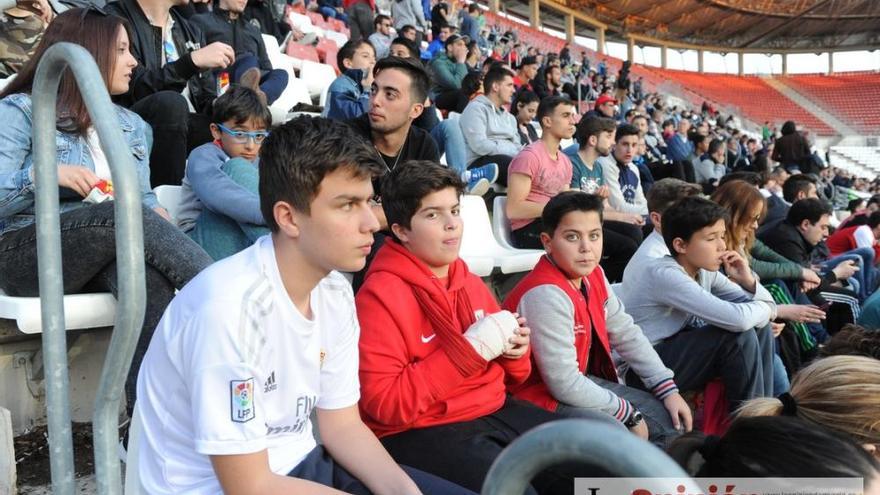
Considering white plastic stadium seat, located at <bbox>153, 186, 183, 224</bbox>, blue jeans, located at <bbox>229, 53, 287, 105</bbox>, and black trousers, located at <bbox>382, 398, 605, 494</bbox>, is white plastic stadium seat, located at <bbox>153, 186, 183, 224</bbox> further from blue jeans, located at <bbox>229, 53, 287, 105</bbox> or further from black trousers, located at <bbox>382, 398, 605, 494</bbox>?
black trousers, located at <bbox>382, 398, 605, 494</bbox>

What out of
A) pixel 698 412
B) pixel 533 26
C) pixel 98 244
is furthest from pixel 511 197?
pixel 533 26

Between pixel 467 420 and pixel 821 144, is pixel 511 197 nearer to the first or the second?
pixel 467 420

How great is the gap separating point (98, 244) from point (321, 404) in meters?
0.75

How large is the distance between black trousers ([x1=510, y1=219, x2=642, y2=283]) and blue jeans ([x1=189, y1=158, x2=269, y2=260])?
78.8 inches

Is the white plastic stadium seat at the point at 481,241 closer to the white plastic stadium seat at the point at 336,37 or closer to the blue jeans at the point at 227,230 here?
the blue jeans at the point at 227,230

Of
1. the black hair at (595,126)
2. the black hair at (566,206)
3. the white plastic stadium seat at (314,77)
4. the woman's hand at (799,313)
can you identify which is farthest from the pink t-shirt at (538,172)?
the white plastic stadium seat at (314,77)

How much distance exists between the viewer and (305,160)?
1258mm

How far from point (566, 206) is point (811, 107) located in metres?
37.0

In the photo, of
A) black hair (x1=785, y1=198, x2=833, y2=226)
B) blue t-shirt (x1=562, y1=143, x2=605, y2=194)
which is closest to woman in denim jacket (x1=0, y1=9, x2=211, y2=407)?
blue t-shirt (x1=562, y1=143, x2=605, y2=194)

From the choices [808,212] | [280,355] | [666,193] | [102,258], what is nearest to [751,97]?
[808,212]

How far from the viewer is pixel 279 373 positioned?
4.09 ft

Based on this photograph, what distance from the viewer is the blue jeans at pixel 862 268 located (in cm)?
464

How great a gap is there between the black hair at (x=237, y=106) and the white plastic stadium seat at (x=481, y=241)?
4.42 ft

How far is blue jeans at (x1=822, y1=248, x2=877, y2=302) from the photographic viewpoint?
15.2 ft
